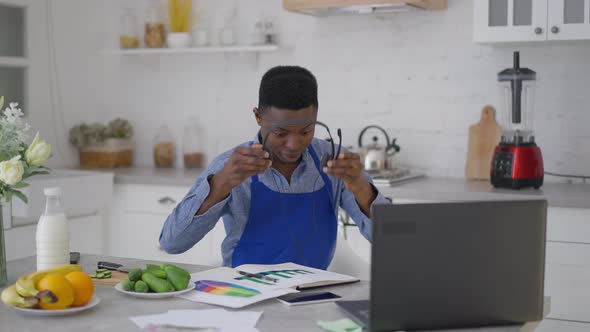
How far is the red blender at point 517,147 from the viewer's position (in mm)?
3492

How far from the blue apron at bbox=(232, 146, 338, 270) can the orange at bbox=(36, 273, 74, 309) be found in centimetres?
71

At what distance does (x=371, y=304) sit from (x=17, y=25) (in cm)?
349

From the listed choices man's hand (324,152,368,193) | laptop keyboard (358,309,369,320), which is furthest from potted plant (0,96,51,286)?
laptop keyboard (358,309,369,320)

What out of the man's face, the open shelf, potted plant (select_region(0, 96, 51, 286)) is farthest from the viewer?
the open shelf

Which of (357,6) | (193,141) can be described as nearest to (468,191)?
(357,6)

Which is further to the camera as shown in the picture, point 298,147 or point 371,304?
point 298,147

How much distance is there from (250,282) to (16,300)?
0.53 metres

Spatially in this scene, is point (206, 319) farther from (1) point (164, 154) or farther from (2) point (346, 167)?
(1) point (164, 154)

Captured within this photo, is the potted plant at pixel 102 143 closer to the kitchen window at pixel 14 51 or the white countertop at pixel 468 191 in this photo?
the kitchen window at pixel 14 51

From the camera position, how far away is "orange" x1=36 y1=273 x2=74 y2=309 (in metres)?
1.69

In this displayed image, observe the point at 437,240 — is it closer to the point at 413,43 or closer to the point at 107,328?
the point at 107,328

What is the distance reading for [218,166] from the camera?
7.57 ft

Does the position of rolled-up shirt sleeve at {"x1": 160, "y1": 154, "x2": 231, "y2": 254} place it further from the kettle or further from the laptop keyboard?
the kettle

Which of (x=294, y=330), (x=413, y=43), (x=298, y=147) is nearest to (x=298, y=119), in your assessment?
(x=298, y=147)
